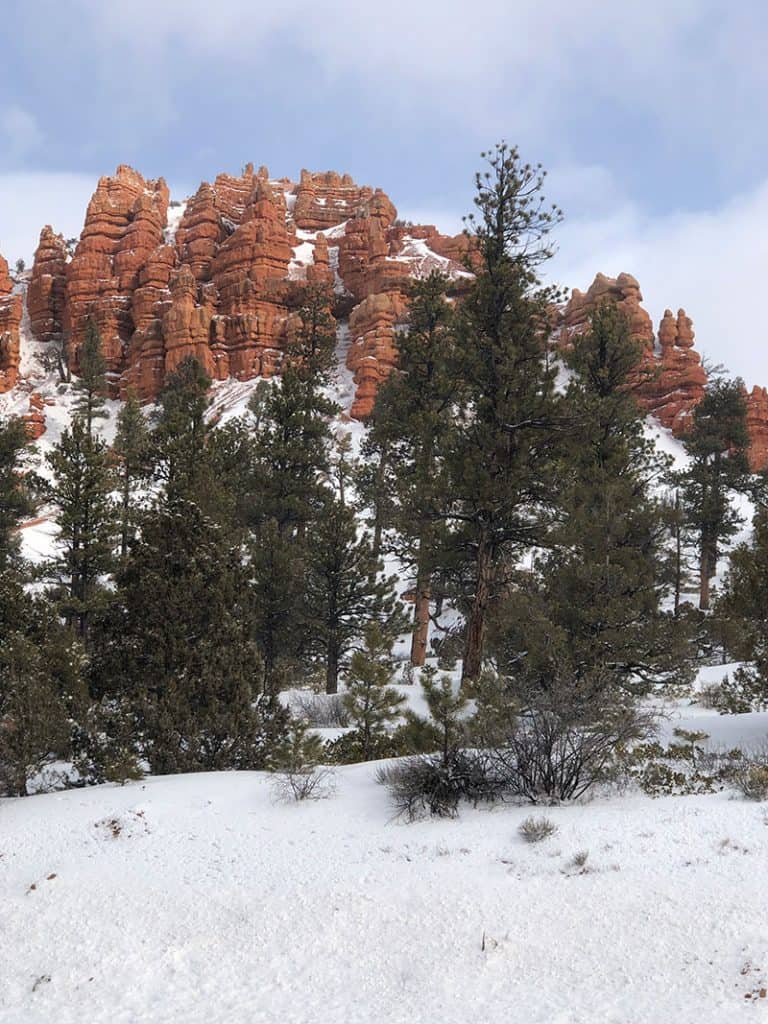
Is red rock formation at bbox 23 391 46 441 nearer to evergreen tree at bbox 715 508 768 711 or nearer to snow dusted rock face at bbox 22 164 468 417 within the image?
snow dusted rock face at bbox 22 164 468 417

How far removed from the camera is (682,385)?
189 ft

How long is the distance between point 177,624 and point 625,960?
7081 millimetres

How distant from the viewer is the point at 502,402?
1527 centimetres

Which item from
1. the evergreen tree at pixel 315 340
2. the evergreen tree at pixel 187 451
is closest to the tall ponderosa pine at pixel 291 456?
the evergreen tree at pixel 315 340

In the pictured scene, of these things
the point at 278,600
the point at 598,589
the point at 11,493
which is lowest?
the point at 278,600

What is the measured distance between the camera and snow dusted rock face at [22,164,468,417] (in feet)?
211

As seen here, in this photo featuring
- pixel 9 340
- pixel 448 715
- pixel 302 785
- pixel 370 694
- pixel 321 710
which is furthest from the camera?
pixel 9 340

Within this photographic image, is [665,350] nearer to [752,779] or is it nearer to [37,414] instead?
[37,414]

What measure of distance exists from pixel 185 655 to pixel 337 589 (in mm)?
10108

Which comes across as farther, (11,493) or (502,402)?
(11,493)

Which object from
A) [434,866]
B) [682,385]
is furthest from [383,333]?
[434,866]

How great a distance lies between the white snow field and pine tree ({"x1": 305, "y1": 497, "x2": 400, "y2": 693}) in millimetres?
11791

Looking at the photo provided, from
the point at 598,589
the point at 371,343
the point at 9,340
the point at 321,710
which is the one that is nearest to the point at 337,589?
the point at 321,710

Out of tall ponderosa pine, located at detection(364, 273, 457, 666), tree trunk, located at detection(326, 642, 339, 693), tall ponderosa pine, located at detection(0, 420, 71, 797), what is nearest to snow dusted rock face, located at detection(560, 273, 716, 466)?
tall ponderosa pine, located at detection(364, 273, 457, 666)
